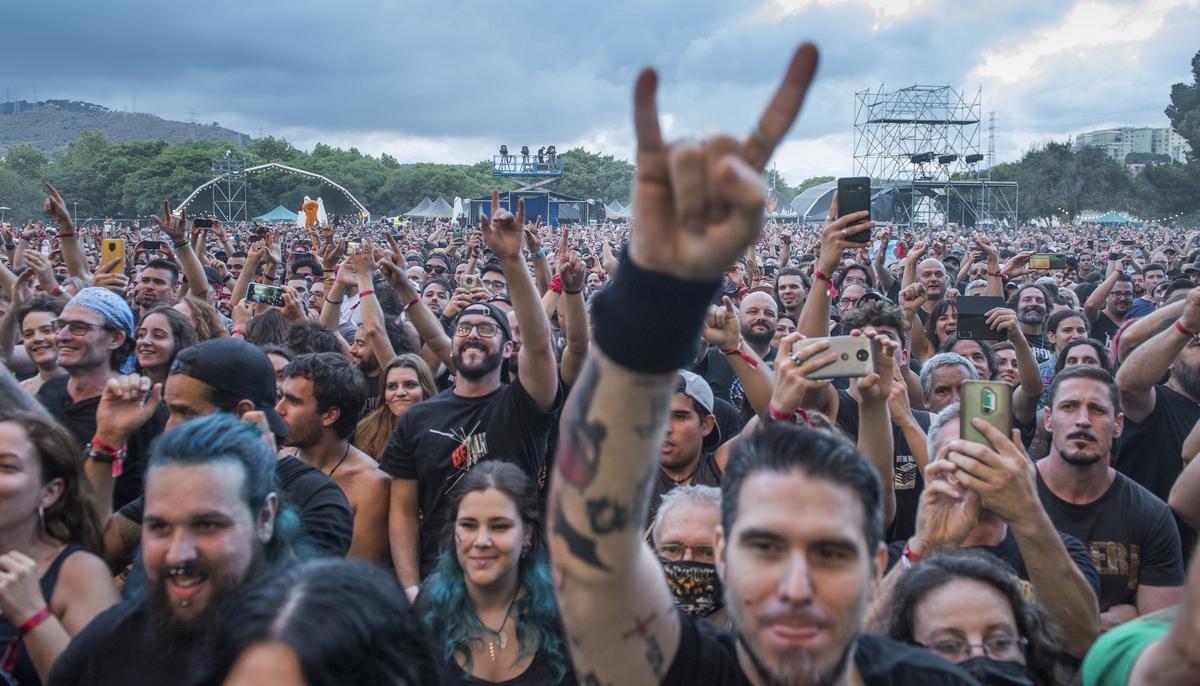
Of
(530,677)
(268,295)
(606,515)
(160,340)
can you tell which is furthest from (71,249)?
(606,515)

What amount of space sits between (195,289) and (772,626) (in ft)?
23.7

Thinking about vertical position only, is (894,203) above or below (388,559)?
above

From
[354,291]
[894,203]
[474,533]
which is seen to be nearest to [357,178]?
[894,203]

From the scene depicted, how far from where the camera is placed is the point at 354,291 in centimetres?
927

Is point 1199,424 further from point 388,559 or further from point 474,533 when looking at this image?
point 388,559

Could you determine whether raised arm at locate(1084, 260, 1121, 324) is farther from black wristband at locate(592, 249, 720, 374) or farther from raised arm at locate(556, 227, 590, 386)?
black wristband at locate(592, 249, 720, 374)

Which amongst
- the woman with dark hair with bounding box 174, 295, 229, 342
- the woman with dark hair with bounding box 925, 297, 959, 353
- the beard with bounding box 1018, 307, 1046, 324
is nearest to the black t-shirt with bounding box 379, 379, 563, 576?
the woman with dark hair with bounding box 174, 295, 229, 342

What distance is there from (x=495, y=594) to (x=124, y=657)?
1236 mm

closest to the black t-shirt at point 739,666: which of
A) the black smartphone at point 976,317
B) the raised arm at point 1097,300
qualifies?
the black smartphone at point 976,317

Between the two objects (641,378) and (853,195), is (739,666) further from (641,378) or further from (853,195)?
(853,195)

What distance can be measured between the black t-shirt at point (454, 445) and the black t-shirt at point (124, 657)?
1.92 meters

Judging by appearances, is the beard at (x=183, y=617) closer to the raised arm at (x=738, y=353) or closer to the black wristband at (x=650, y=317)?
the black wristband at (x=650, y=317)

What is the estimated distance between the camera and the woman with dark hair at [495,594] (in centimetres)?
327

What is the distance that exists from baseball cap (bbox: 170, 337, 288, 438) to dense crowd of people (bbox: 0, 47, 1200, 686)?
1 centimetres
